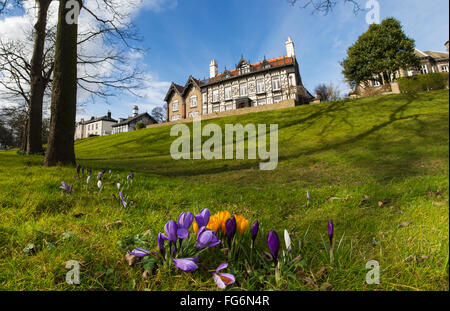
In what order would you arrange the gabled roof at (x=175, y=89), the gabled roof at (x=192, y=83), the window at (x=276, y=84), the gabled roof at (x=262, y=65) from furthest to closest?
the gabled roof at (x=175, y=89)
the gabled roof at (x=192, y=83)
the window at (x=276, y=84)
the gabled roof at (x=262, y=65)

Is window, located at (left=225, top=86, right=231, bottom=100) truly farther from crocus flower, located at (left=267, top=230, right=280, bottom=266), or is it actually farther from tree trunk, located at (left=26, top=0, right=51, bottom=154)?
crocus flower, located at (left=267, top=230, right=280, bottom=266)

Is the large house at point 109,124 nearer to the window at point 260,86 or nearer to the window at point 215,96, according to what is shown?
the window at point 215,96

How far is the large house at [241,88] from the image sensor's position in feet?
130

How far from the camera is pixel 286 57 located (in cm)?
4134

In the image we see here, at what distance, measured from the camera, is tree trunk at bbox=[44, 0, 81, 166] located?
531 centimetres

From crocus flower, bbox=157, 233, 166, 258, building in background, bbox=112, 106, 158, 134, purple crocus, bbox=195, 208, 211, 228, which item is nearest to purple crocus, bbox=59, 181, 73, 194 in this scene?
crocus flower, bbox=157, 233, 166, 258

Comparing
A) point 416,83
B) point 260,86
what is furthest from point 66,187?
point 260,86

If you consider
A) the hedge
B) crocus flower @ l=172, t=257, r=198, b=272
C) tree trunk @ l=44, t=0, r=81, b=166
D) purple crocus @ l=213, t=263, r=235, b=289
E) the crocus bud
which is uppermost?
the hedge

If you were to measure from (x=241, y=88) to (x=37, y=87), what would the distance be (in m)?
38.7

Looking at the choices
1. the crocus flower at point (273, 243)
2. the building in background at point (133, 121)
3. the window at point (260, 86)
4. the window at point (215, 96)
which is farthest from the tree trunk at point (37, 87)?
the building in background at point (133, 121)

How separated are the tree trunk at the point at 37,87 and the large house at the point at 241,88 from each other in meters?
31.2

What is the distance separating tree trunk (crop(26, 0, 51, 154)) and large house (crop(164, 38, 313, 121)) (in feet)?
102

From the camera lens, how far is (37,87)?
982 centimetres
